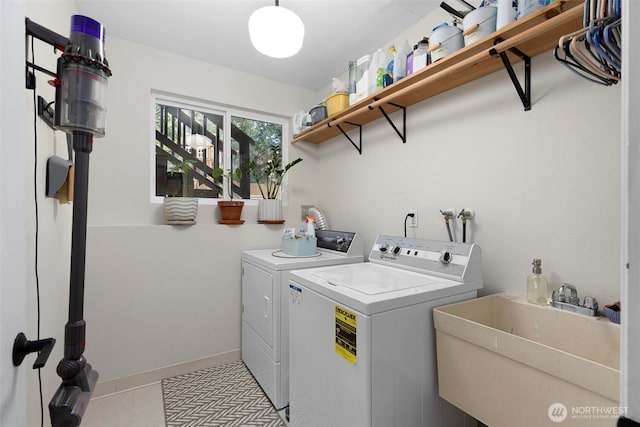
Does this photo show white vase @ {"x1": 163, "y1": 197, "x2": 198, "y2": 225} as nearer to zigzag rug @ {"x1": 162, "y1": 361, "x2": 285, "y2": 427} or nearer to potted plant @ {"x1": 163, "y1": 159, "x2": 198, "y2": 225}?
potted plant @ {"x1": 163, "y1": 159, "x2": 198, "y2": 225}

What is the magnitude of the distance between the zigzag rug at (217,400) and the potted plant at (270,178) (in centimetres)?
130

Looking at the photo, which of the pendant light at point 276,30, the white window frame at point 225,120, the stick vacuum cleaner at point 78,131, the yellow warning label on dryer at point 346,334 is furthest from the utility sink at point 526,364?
the white window frame at point 225,120

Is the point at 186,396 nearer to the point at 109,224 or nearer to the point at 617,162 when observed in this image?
the point at 109,224

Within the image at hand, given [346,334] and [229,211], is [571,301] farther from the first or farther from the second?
[229,211]

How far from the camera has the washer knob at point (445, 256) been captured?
1413 mm

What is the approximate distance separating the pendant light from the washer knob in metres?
1.41

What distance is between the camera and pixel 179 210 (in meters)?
2.19

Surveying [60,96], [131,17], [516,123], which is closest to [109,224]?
[131,17]

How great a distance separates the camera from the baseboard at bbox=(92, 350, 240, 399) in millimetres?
1986

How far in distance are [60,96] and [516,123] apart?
5.94ft

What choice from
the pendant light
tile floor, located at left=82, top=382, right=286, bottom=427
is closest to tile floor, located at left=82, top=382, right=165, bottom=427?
tile floor, located at left=82, top=382, right=286, bottom=427

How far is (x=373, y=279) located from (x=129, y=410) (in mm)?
1829

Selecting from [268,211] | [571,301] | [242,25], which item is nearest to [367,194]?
[268,211]

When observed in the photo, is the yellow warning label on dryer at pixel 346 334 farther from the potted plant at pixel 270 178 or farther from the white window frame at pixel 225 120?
the white window frame at pixel 225 120
